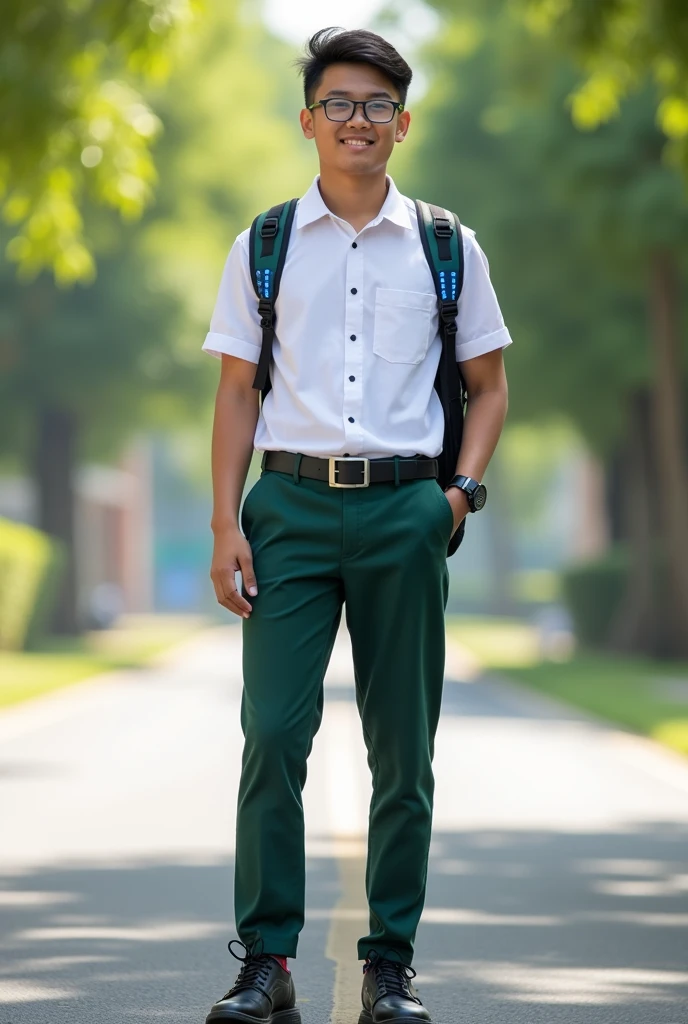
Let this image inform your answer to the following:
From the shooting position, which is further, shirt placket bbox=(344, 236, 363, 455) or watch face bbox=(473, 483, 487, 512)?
watch face bbox=(473, 483, 487, 512)

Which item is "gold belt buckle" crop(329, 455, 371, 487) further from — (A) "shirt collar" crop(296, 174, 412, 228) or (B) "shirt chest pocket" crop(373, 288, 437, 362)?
(A) "shirt collar" crop(296, 174, 412, 228)

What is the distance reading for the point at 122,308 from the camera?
3156 cm

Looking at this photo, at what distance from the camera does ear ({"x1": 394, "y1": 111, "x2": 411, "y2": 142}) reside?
461cm

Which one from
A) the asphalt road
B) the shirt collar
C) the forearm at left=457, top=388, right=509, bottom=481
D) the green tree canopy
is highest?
the green tree canopy

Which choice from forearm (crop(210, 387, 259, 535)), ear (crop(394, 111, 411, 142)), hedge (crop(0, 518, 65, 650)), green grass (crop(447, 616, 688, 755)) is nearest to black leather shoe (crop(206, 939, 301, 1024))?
forearm (crop(210, 387, 259, 535))

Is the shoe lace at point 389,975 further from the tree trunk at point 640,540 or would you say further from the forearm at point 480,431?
the tree trunk at point 640,540

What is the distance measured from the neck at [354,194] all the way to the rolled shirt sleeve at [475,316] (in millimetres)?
249

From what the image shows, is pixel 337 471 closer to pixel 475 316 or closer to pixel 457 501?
pixel 457 501

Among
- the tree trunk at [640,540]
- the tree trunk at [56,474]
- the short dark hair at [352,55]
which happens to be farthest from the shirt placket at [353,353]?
the tree trunk at [56,474]

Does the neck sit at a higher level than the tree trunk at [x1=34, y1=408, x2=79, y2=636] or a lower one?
lower

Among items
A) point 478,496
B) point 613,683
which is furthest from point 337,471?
point 613,683

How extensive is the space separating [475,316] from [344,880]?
3457mm

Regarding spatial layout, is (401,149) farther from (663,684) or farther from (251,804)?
(251,804)

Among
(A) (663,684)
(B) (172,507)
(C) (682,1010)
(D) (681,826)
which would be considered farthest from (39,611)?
(B) (172,507)
